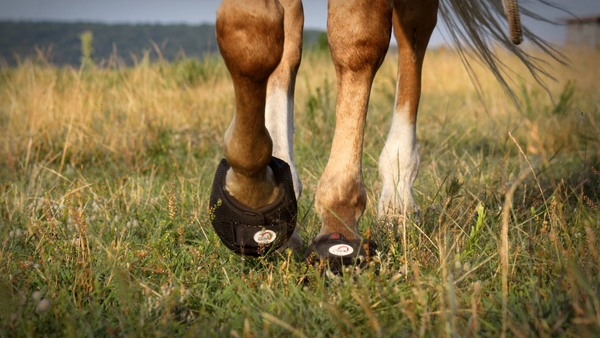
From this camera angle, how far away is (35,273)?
60.7 inches

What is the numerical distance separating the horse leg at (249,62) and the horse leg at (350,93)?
0.34 m

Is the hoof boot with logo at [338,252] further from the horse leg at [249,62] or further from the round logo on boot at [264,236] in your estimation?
the horse leg at [249,62]

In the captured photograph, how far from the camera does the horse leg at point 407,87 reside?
2170 mm

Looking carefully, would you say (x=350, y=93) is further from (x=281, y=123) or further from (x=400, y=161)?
(x=400, y=161)

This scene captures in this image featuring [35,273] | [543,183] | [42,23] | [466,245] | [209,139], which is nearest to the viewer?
[35,273]

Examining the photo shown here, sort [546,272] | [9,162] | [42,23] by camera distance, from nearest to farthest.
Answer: [546,272], [9,162], [42,23]

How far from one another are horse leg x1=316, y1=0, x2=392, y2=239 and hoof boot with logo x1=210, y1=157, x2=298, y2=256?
0.17 meters

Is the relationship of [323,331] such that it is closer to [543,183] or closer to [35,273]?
[35,273]

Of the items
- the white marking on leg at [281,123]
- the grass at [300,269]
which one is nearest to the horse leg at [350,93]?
the grass at [300,269]

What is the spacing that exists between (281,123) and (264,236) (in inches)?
25.7

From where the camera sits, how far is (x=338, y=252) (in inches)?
59.1

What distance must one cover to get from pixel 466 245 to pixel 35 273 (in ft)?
4.86

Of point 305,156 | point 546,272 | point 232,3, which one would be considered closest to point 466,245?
point 546,272

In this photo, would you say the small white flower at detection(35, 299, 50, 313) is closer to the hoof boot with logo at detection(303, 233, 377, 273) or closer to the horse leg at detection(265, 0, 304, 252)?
the hoof boot with logo at detection(303, 233, 377, 273)
